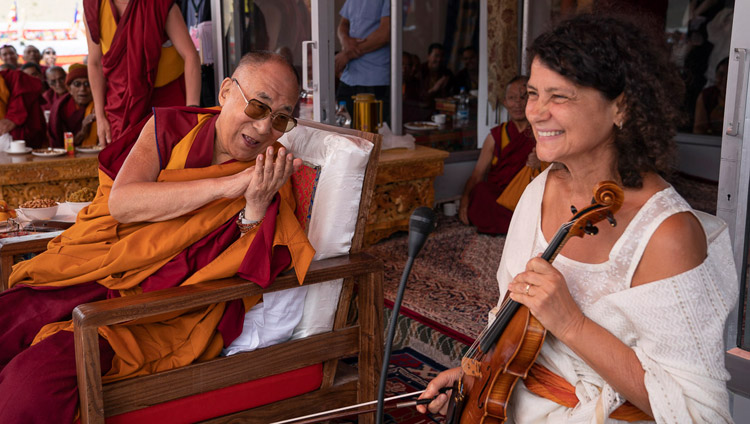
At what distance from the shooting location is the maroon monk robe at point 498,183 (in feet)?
14.7

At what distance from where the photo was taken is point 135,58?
3918 mm

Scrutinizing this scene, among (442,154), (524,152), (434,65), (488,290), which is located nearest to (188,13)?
(434,65)

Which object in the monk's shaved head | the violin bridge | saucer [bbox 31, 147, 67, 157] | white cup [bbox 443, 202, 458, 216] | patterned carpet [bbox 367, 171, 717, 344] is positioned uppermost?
the monk's shaved head

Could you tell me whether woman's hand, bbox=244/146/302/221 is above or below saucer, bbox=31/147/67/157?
above

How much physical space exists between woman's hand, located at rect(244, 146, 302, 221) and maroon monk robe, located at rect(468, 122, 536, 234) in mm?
2792

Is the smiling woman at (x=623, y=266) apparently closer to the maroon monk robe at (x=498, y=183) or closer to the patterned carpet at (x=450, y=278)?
the patterned carpet at (x=450, y=278)

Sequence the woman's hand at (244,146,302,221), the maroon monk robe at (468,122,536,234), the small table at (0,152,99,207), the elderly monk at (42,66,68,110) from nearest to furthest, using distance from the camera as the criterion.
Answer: the woman's hand at (244,146,302,221) < the small table at (0,152,99,207) < the maroon monk robe at (468,122,536,234) < the elderly monk at (42,66,68,110)

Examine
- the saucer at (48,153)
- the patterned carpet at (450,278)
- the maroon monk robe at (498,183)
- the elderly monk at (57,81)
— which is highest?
the elderly monk at (57,81)

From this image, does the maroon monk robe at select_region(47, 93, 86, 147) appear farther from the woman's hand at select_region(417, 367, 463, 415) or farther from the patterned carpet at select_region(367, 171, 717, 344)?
the woman's hand at select_region(417, 367, 463, 415)

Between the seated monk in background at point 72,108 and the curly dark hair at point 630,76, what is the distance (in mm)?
4785

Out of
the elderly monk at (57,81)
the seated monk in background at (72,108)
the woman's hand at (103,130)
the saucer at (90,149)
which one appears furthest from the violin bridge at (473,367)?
the elderly monk at (57,81)

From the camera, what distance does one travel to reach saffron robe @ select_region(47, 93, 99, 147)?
220 inches

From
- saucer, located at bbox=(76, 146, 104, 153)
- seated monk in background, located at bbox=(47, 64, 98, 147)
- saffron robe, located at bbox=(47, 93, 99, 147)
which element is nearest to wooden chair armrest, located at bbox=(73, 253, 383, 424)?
saucer, located at bbox=(76, 146, 104, 153)

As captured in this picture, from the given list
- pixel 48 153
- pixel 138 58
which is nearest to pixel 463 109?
pixel 138 58
